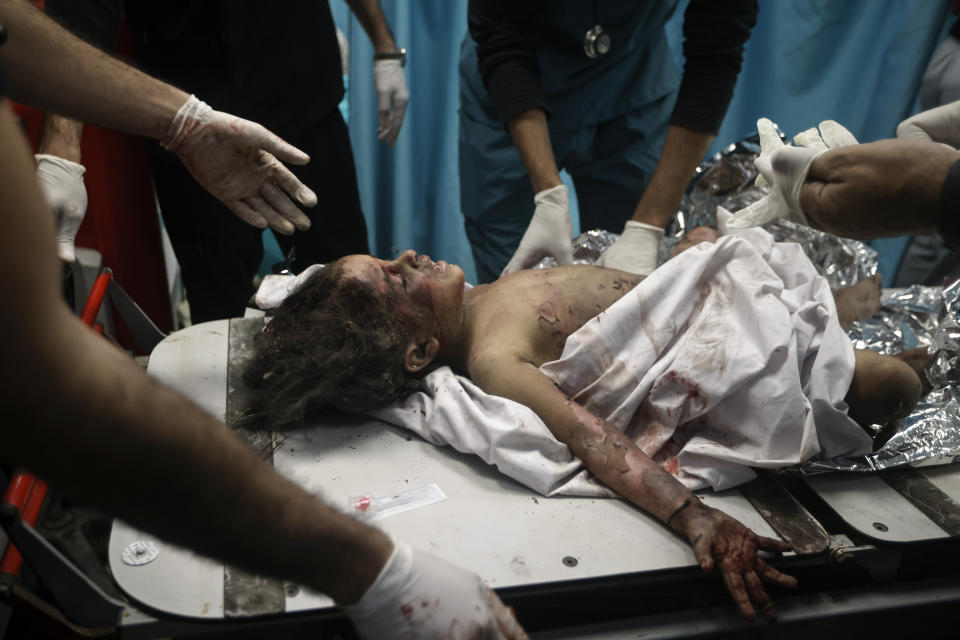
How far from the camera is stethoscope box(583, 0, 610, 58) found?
221cm

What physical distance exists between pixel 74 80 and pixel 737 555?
159cm

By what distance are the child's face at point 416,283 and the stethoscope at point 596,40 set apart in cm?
98

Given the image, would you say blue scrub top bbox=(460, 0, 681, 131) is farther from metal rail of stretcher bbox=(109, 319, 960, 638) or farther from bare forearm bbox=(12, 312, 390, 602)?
bare forearm bbox=(12, 312, 390, 602)

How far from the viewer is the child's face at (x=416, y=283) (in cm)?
166

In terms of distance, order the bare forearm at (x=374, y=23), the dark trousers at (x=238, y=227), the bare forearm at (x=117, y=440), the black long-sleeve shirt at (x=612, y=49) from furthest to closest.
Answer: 1. the bare forearm at (x=374, y=23)
2. the dark trousers at (x=238, y=227)
3. the black long-sleeve shirt at (x=612, y=49)
4. the bare forearm at (x=117, y=440)

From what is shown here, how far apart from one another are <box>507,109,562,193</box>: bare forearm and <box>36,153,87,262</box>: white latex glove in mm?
1254

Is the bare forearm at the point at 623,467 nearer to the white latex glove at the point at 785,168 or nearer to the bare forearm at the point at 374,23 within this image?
the white latex glove at the point at 785,168

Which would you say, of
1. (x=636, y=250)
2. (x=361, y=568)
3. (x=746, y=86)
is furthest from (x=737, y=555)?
(x=746, y=86)

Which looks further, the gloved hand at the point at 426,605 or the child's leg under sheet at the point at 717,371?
the child's leg under sheet at the point at 717,371

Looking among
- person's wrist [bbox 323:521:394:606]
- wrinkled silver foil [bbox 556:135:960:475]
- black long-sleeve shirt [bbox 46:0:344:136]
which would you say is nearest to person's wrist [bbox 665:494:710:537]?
wrinkled silver foil [bbox 556:135:960:475]

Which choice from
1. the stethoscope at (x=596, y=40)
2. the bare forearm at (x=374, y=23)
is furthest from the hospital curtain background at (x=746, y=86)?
the stethoscope at (x=596, y=40)

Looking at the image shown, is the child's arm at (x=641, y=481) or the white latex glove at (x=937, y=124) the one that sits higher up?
the white latex glove at (x=937, y=124)

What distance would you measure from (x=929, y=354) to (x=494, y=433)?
1.17 m

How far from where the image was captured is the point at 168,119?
1.56m
